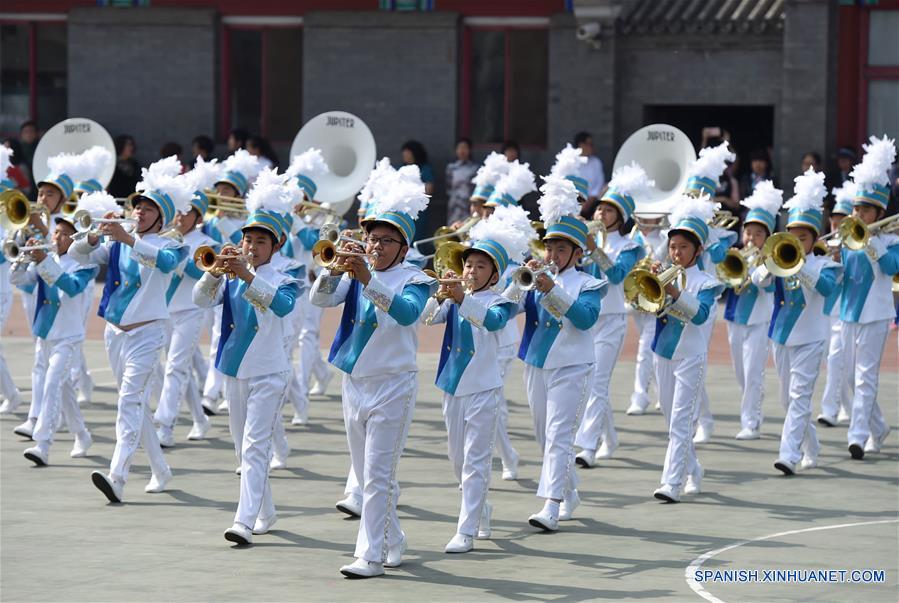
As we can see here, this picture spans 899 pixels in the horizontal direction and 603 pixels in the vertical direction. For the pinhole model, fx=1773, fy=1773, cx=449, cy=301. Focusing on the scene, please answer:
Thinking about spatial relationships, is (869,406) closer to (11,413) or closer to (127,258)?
(127,258)

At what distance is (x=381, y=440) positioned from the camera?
32.6 ft

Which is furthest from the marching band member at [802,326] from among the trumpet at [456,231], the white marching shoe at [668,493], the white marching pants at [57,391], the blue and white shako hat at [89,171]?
the blue and white shako hat at [89,171]

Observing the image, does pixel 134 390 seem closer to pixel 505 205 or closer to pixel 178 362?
pixel 178 362

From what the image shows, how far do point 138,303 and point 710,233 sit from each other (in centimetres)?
498

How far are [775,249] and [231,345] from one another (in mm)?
4480

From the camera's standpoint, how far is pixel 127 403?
11.8 metres

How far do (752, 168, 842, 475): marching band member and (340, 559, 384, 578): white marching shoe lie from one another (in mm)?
4377

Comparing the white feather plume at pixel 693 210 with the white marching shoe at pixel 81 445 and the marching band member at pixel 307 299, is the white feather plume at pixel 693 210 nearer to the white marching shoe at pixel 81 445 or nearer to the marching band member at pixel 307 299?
the marching band member at pixel 307 299

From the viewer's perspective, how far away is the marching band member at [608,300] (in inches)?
524

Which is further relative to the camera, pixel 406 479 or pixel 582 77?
pixel 582 77

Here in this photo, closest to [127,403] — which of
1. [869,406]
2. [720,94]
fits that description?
[869,406]

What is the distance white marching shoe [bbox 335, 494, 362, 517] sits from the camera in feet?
36.9

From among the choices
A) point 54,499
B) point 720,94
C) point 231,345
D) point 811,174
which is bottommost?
point 54,499

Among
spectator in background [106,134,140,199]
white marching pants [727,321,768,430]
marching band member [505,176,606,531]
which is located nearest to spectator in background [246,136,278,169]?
spectator in background [106,134,140,199]
